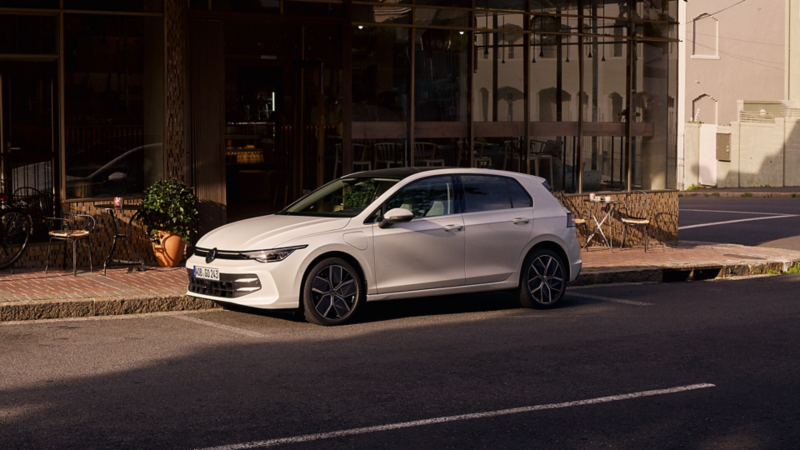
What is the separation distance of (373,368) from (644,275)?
7123mm

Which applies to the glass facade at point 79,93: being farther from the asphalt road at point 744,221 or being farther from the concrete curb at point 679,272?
the asphalt road at point 744,221

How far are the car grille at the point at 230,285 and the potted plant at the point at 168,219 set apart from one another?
3187 mm

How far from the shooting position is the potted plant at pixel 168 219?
42.0ft

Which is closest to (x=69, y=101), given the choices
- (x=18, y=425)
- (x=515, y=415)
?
(x=18, y=425)

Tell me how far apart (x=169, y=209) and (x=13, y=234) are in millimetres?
1902

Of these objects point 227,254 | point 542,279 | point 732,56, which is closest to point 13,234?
point 227,254

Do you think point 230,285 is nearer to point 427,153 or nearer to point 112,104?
point 112,104

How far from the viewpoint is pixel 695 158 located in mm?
43906

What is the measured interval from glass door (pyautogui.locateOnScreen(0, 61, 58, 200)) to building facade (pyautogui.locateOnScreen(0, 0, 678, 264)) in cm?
2

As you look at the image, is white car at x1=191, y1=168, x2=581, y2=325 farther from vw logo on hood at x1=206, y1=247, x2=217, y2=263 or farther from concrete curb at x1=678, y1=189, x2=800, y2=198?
concrete curb at x1=678, y1=189, x2=800, y2=198

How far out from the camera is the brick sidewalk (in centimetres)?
1017

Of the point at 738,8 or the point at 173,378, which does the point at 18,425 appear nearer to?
the point at 173,378

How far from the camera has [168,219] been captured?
42.3ft

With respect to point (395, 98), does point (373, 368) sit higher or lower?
lower
